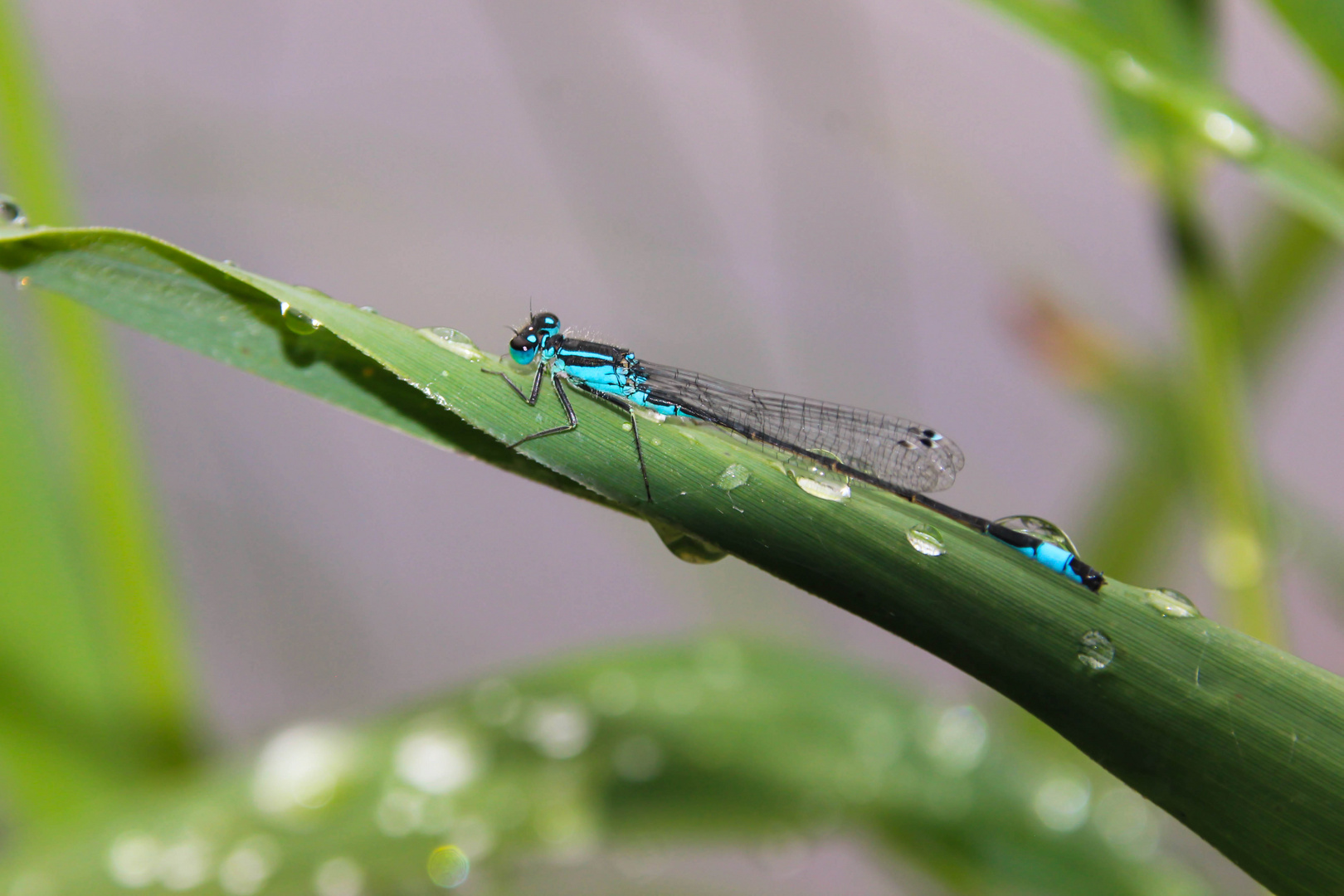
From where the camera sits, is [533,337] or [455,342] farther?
[533,337]

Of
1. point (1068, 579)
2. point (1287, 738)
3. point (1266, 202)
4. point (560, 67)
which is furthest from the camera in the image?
point (560, 67)

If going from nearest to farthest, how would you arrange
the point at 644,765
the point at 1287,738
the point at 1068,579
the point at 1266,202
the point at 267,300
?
1. the point at 1287,738
2. the point at 1068,579
3. the point at 267,300
4. the point at 644,765
5. the point at 1266,202

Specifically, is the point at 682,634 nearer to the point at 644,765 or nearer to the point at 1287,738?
the point at 644,765

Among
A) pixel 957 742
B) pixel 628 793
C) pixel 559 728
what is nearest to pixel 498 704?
pixel 559 728

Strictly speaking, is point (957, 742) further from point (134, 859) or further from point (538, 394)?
point (134, 859)

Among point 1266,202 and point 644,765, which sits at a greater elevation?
point 1266,202

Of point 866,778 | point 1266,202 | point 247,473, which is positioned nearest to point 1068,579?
point 866,778
